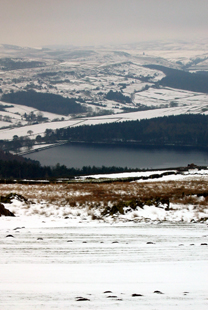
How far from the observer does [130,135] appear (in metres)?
192

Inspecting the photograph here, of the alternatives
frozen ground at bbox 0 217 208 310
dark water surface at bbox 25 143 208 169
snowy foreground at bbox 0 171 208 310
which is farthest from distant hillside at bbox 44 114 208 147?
frozen ground at bbox 0 217 208 310

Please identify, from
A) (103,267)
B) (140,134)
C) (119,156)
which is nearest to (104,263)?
(103,267)

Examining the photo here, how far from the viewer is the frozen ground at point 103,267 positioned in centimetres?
632

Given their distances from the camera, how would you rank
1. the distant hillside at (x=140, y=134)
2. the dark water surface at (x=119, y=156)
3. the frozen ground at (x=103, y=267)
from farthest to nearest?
1. the distant hillside at (x=140, y=134)
2. the dark water surface at (x=119, y=156)
3. the frozen ground at (x=103, y=267)

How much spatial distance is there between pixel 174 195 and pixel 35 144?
157 meters

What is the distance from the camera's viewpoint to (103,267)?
805 cm

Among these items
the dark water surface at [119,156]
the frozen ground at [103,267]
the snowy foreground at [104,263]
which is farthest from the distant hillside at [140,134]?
the frozen ground at [103,267]

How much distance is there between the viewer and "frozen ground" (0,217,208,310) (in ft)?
20.7

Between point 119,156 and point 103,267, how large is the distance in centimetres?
14100

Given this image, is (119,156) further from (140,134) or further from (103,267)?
(103,267)

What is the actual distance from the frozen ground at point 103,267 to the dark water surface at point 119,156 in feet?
354

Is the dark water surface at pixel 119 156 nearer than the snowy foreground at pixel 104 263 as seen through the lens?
No

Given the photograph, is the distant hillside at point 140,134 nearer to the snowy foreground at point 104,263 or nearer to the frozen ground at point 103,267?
the snowy foreground at point 104,263

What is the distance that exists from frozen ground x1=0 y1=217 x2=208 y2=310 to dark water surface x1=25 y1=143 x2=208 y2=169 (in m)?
108
